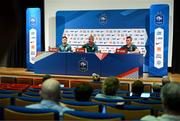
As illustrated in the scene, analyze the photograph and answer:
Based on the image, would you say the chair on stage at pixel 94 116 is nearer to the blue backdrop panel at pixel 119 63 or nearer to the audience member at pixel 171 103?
the audience member at pixel 171 103

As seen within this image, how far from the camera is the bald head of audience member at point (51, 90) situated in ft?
10.1

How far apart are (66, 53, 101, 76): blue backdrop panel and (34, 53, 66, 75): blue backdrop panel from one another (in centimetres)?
13

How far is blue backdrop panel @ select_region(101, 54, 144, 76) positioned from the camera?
8047mm

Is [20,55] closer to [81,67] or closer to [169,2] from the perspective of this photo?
[81,67]

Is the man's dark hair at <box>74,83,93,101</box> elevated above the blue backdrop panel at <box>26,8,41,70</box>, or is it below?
below

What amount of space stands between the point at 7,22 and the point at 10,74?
250cm

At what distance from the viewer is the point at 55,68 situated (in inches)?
344

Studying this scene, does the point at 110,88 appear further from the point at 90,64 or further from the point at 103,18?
the point at 103,18

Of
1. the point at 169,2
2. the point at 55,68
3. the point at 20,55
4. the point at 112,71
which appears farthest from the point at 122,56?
the point at 20,55

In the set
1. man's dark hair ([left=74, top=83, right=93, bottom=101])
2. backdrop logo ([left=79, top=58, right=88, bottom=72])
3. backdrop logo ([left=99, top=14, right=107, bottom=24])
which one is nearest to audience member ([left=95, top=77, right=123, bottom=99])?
man's dark hair ([left=74, top=83, right=93, bottom=101])

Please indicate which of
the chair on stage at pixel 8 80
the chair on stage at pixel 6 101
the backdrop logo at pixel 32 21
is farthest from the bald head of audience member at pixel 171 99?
the backdrop logo at pixel 32 21

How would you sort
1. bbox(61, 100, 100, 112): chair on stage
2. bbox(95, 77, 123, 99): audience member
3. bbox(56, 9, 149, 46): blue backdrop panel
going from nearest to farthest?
bbox(61, 100, 100, 112): chair on stage < bbox(95, 77, 123, 99): audience member < bbox(56, 9, 149, 46): blue backdrop panel

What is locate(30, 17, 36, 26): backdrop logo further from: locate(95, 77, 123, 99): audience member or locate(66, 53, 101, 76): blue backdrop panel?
locate(95, 77, 123, 99): audience member

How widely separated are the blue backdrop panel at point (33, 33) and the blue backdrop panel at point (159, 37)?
10.6 ft
